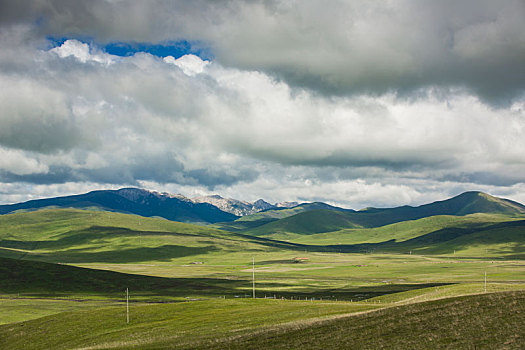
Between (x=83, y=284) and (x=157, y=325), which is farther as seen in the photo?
(x=83, y=284)

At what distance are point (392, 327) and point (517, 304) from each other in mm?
13975

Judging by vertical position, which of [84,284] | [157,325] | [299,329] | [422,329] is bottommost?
[84,284]

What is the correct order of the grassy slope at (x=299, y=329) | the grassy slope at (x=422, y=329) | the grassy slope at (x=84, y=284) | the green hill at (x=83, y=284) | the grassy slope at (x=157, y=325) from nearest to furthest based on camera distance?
the grassy slope at (x=422, y=329), the grassy slope at (x=299, y=329), the grassy slope at (x=157, y=325), the grassy slope at (x=84, y=284), the green hill at (x=83, y=284)

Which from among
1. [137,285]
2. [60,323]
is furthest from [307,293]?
[60,323]

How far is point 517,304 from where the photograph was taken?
4662 centimetres

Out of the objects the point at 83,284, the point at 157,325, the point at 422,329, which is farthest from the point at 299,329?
the point at 83,284

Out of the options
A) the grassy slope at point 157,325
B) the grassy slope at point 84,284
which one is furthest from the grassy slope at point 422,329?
the grassy slope at point 84,284

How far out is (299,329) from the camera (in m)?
50.6

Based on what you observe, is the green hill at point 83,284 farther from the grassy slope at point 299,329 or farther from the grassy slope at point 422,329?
the grassy slope at point 422,329

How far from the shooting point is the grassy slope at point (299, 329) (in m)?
40.8

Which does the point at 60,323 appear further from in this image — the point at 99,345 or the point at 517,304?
the point at 517,304

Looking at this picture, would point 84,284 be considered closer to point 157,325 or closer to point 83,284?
point 83,284

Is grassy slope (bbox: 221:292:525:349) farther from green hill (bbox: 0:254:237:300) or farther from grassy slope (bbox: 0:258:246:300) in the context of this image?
green hill (bbox: 0:254:237:300)

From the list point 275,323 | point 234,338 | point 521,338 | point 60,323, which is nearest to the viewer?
point 521,338
